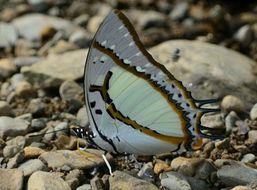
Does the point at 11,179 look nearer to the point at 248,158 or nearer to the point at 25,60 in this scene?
the point at 248,158

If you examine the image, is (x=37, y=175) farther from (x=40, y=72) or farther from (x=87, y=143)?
(x=40, y=72)

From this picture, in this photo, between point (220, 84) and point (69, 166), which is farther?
point (220, 84)

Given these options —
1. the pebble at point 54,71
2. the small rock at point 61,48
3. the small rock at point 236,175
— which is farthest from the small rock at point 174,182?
the small rock at point 61,48

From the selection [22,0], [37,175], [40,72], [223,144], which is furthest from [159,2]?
[37,175]

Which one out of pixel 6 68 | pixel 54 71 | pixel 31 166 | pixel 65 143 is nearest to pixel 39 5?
pixel 6 68

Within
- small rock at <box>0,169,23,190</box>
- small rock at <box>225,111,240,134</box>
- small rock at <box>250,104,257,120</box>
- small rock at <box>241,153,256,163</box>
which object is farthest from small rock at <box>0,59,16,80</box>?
small rock at <box>241,153,256,163</box>
